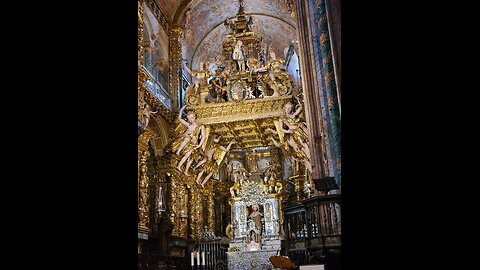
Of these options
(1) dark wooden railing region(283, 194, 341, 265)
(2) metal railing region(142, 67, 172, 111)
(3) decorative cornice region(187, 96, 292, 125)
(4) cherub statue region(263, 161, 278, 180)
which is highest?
(2) metal railing region(142, 67, 172, 111)

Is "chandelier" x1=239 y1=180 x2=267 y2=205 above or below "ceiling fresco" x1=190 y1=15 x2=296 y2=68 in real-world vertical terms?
below

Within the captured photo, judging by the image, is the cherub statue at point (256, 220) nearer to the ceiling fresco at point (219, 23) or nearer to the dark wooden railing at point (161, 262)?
the dark wooden railing at point (161, 262)

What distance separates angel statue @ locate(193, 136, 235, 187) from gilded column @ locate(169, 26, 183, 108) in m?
2.72

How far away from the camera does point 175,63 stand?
1769 cm

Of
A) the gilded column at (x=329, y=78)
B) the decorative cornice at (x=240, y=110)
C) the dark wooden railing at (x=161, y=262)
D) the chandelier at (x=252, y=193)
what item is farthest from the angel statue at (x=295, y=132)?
the gilded column at (x=329, y=78)

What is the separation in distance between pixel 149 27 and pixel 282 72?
5153 millimetres

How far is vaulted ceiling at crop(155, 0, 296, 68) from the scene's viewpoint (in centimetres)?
1829

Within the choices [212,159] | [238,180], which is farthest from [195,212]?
[238,180]

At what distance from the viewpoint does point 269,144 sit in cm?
2148

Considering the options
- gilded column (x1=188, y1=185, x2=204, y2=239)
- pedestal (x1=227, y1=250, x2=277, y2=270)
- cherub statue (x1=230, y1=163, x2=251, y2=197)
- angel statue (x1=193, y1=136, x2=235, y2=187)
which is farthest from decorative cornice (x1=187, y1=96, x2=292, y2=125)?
pedestal (x1=227, y1=250, x2=277, y2=270)

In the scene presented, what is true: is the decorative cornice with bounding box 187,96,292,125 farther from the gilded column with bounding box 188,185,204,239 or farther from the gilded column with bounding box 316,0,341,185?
the gilded column with bounding box 316,0,341,185
